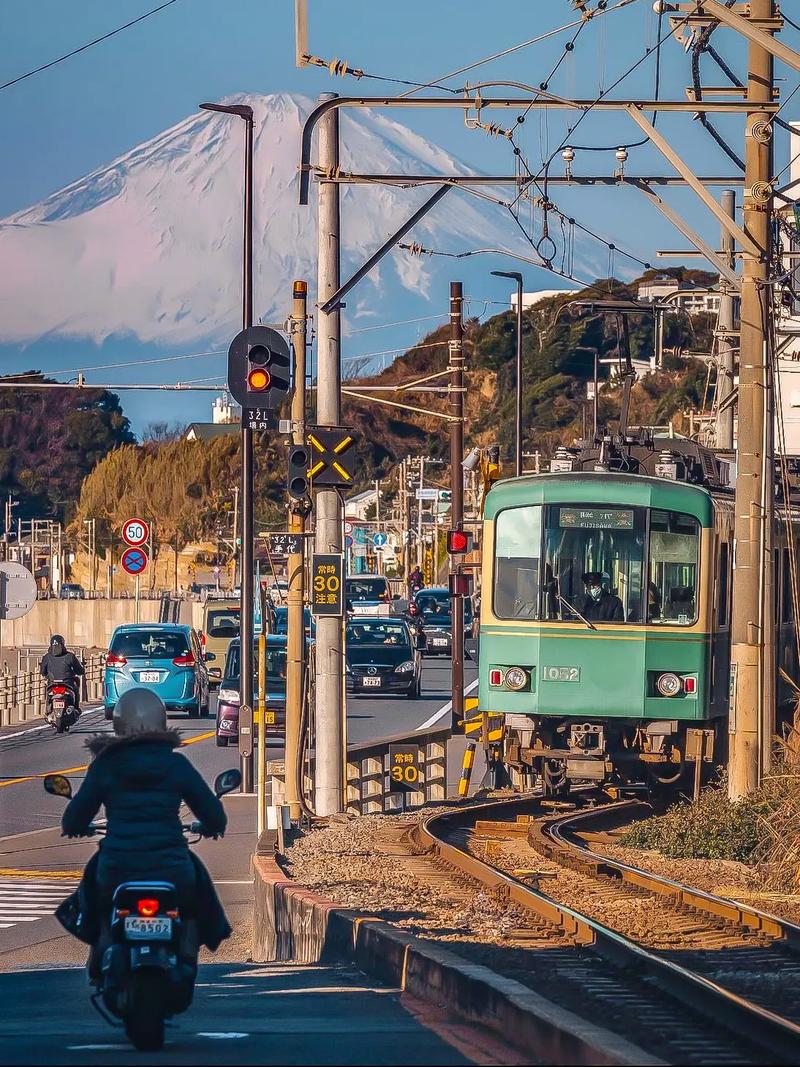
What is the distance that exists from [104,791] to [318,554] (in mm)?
10179

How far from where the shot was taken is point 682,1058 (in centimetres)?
719

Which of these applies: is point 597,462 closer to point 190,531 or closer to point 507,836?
point 507,836

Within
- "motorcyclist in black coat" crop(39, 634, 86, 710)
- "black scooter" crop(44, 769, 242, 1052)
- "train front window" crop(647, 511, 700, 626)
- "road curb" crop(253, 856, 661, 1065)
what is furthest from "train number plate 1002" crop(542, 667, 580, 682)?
"motorcyclist in black coat" crop(39, 634, 86, 710)

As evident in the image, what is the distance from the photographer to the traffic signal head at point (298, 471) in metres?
18.0

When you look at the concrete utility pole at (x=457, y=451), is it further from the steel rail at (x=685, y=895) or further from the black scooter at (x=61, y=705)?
the steel rail at (x=685, y=895)

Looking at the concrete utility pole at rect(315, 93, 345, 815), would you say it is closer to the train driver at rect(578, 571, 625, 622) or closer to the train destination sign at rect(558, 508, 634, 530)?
the train destination sign at rect(558, 508, 634, 530)

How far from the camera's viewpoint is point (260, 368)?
742 inches

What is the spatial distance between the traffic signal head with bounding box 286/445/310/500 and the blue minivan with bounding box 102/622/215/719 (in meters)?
15.8

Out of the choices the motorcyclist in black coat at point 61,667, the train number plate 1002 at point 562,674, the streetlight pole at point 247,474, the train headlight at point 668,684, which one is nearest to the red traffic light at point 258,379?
the train number plate 1002 at point 562,674

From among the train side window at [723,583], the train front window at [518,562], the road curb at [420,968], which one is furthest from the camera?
the train side window at [723,583]

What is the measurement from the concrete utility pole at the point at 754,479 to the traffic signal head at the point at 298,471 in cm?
423

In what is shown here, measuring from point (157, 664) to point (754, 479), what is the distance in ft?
61.0

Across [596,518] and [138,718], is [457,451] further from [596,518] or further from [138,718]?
[138,718]

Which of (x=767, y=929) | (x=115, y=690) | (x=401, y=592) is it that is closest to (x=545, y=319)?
(x=401, y=592)
